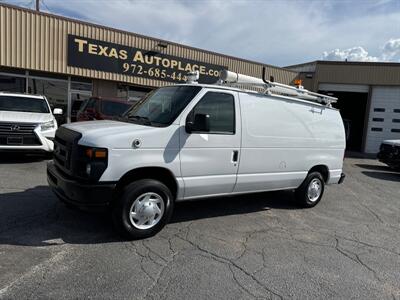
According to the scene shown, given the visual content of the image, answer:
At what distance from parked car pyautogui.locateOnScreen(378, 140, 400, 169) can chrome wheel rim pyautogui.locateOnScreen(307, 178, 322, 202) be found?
749 centimetres

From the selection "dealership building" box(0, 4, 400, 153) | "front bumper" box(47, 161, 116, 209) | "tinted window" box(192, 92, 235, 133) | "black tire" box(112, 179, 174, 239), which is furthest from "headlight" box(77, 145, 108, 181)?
"dealership building" box(0, 4, 400, 153)

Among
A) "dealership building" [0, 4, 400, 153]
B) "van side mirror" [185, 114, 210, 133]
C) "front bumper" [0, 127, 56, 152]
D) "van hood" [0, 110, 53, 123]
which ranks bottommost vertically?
"front bumper" [0, 127, 56, 152]

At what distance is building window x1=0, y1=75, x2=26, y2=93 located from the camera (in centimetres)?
1352

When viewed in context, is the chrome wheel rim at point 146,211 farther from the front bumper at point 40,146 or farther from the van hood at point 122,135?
the front bumper at point 40,146

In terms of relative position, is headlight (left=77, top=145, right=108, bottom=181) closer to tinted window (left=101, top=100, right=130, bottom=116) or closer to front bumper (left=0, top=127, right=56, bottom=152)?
front bumper (left=0, top=127, right=56, bottom=152)

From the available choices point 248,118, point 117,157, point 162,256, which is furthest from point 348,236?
point 117,157

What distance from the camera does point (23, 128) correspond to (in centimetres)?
804

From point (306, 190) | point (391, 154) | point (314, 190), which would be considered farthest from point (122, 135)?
point (391, 154)

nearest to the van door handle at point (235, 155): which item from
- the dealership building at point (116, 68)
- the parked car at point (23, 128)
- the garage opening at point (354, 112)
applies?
the parked car at point (23, 128)

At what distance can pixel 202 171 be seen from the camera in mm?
4707

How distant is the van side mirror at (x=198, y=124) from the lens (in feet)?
14.2

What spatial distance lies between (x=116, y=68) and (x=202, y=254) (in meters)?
12.8

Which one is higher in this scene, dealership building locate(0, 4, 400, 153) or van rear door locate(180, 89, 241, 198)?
dealership building locate(0, 4, 400, 153)

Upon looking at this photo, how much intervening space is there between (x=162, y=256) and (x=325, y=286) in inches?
72.4
